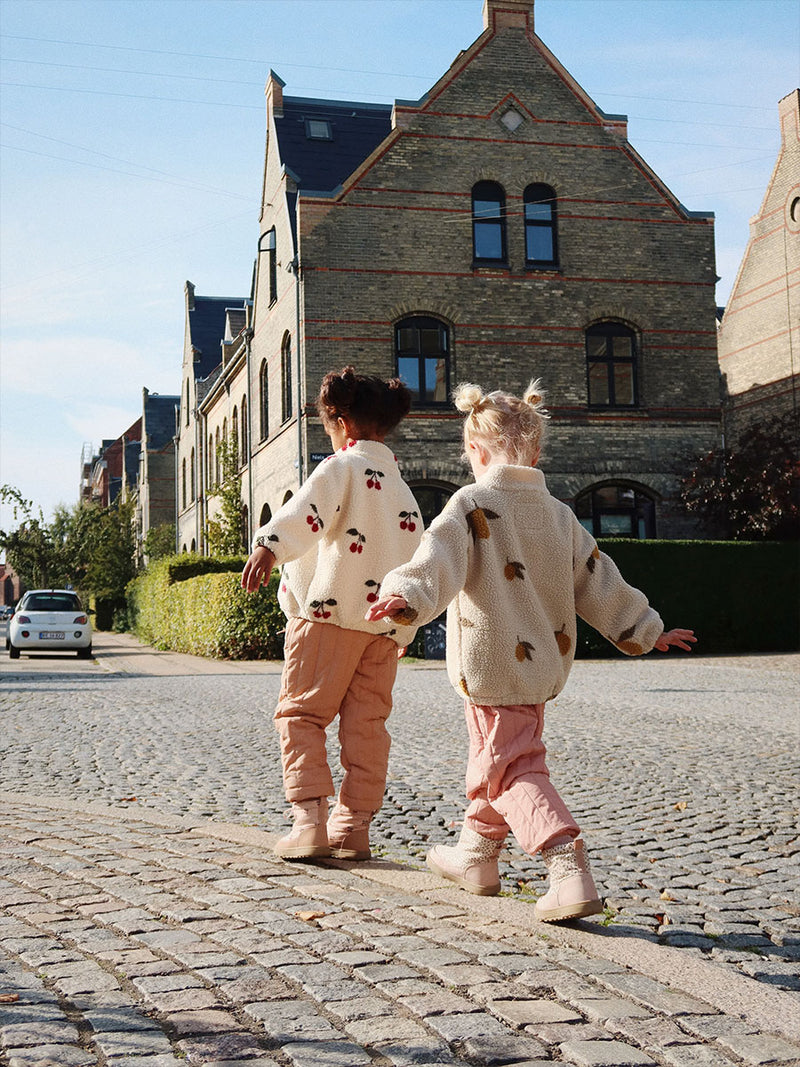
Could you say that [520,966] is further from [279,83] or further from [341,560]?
[279,83]

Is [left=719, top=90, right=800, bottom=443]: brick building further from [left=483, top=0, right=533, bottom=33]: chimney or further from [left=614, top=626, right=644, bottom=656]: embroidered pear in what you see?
[left=614, top=626, right=644, bottom=656]: embroidered pear

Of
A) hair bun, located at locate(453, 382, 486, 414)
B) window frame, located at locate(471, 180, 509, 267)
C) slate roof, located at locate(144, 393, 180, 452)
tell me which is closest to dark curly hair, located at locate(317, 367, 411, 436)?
hair bun, located at locate(453, 382, 486, 414)

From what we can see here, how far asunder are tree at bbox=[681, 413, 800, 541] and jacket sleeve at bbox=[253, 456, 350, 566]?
1829 cm

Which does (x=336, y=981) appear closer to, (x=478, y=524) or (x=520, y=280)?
(x=478, y=524)

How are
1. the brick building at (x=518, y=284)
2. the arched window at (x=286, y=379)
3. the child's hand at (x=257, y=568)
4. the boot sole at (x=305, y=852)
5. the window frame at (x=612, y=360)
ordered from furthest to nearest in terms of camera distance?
the arched window at (x=286, y=379)
the window frame at (x=612, y=360)
the brick building at (x=518, y=284)
the boot sole at (x=305, y=852)
the child's hand at (x=257, y=568)

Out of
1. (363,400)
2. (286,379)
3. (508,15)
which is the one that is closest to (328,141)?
(508,15)

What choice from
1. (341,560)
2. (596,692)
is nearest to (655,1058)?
(341,560)

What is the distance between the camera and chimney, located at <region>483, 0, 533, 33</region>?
24.1m

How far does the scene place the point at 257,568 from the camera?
13.5ft

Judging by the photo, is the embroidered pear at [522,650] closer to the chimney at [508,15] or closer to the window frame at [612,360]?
the window frame at [612,360]

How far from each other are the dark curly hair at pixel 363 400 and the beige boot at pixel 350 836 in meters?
1.55

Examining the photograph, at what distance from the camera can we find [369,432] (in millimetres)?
4750

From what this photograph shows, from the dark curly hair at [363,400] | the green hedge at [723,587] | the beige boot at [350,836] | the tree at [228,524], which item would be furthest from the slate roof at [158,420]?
the beige boot at [350,836]

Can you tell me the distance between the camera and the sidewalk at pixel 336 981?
2.54 metres
